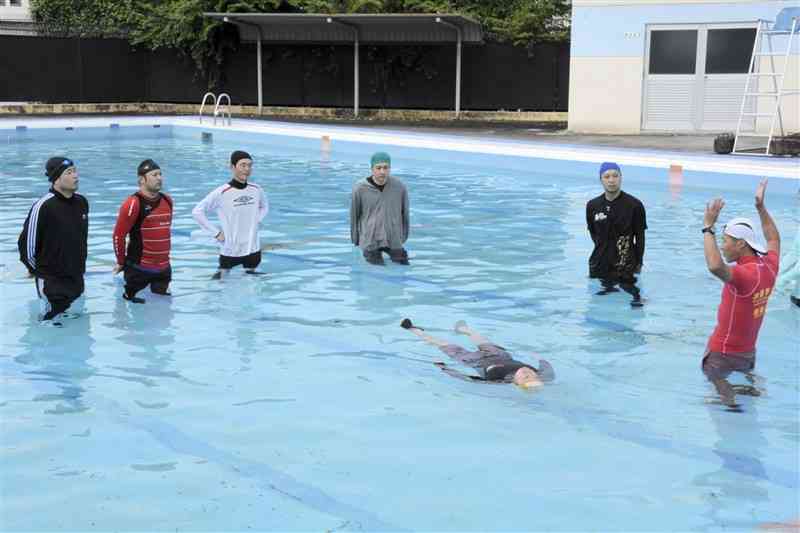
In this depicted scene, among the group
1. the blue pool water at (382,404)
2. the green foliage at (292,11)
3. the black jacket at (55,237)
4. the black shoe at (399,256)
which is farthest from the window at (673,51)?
the black jacket at (55,237)

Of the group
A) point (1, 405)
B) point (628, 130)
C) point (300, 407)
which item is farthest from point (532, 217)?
point (628, 130)

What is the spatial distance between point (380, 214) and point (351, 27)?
20.1 metres

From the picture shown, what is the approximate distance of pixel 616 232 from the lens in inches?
354

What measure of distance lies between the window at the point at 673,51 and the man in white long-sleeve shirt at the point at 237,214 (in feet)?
54.6

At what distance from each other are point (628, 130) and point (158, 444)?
20310mm

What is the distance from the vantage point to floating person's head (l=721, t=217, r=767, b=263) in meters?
6.05

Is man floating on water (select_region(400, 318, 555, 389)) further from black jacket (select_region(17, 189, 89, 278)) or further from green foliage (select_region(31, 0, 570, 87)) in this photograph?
green foliage (select_region(31, 0, 570, 87))

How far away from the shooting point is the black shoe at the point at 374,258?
10.6 metres

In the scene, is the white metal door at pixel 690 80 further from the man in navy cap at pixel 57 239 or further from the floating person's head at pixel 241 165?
the man in navy cap at pixel 57 239

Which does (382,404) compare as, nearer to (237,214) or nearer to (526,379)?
(526,379)

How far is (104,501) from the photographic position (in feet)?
16.7

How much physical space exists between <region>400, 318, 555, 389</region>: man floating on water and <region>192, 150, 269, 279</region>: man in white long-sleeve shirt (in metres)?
2.76

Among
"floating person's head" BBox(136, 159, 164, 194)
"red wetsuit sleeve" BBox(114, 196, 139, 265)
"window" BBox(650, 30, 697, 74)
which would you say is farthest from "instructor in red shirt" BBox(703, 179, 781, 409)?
"window" BBox(650, 30, 697, 74)

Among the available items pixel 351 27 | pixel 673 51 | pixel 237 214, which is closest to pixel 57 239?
pixel 237 214
